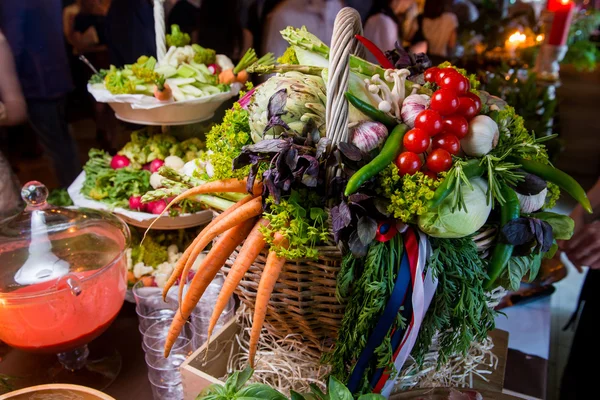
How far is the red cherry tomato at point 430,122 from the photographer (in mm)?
719

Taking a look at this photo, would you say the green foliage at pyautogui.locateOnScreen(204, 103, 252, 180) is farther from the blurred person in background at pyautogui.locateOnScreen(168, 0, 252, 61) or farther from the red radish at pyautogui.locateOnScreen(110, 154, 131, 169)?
the blurred person in background at pyautogui.locateOnScreen(168, 0, 252, 61)

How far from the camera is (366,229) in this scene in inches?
26.6

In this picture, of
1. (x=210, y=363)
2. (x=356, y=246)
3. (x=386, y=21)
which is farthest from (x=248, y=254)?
(x=386, y=21)

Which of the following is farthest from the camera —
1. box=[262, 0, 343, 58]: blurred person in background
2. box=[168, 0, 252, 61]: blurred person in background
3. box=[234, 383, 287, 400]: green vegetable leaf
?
box=[262, 0, 343, 58]: blurred person in background

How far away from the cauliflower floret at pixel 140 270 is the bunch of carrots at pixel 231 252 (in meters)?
0.47

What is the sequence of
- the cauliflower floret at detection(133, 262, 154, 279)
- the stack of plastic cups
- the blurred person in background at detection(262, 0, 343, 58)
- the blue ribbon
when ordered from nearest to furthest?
the blue ribbon, the stack of plastic cups, the cauliflower floret at detection(133, 262, 154, 279), the blurred person in background at detection(262, 0, 343, 58)

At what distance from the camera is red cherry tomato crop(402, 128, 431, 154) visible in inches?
28.0

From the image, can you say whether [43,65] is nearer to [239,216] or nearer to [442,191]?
[239,216]

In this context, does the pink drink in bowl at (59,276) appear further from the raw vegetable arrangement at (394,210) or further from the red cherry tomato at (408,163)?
the red cherry tomato at (408,163)

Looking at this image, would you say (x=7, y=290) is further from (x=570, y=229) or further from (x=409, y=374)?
(x=570, y=229)

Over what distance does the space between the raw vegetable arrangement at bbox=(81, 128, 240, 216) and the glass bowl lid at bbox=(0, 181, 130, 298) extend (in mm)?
165

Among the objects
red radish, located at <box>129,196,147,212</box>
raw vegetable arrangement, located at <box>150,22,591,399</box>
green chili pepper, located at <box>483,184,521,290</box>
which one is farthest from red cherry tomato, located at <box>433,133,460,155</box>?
red radish, located at <box>129,196,147,212</box>

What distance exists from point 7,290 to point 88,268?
154 millimetres

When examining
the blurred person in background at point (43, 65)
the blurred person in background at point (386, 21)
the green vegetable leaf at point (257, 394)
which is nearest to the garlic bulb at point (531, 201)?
the green vegetable leaf at point (257, 394)
